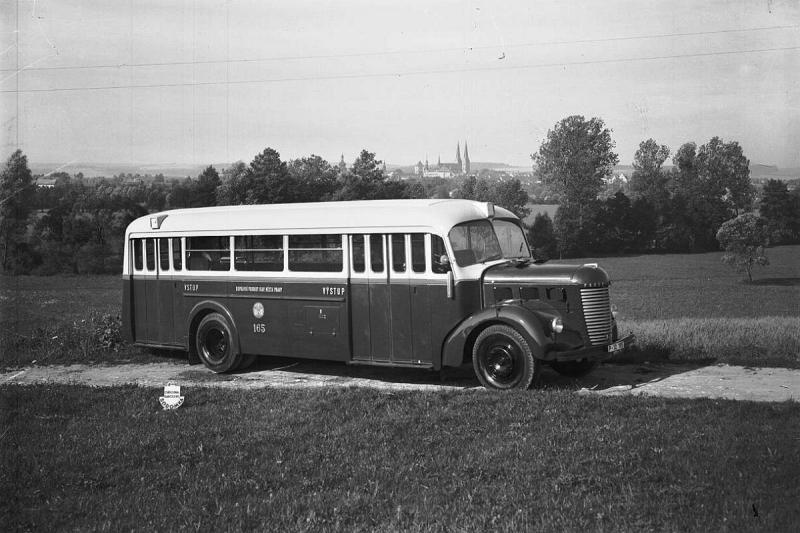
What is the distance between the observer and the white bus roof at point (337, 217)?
10.8m

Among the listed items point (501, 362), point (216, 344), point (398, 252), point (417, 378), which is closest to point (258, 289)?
point (216, 344)

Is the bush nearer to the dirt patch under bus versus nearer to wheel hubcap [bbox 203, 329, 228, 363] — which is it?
the dirt patch under bus

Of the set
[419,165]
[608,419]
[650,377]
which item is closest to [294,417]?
[608,419]

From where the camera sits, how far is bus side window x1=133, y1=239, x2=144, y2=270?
1385 cm

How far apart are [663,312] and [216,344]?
12.0 metres

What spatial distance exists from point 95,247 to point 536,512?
24.5m

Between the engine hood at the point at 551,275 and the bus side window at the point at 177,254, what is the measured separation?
17.9 feet

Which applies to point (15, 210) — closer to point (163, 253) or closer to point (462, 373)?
point (163, 253)

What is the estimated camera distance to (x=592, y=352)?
10.2 meters

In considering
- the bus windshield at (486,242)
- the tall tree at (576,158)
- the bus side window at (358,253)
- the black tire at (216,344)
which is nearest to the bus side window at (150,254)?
the black tire at (216,344)

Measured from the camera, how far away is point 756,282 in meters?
19.2

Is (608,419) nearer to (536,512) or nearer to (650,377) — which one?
(536,512)

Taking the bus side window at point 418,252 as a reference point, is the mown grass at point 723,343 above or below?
below

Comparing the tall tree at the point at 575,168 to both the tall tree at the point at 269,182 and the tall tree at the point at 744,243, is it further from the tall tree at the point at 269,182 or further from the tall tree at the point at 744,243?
the tall tree at the point at 269,182
